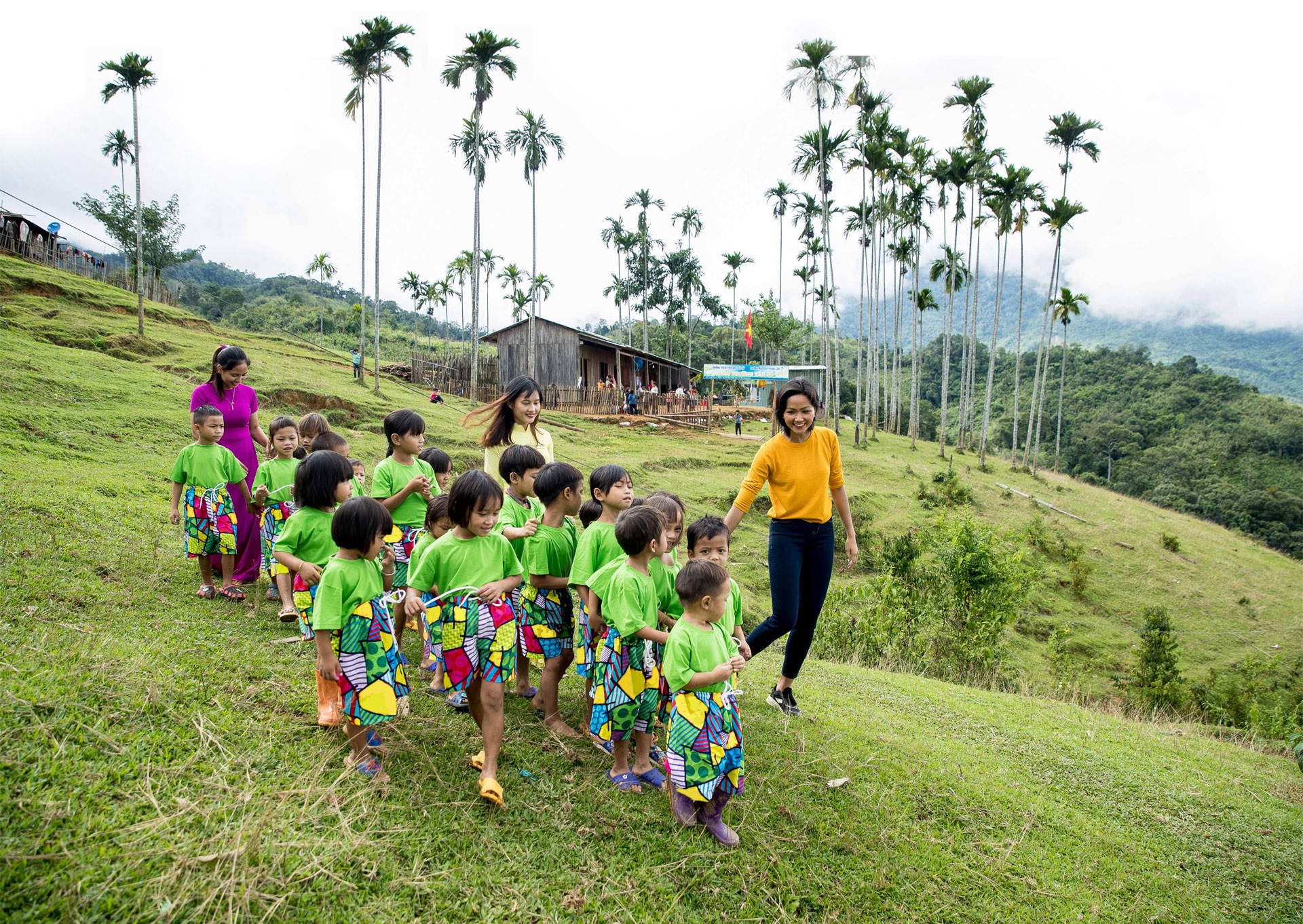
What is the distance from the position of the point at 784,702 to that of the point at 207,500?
4.31 m

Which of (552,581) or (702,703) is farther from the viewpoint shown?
(552,581)

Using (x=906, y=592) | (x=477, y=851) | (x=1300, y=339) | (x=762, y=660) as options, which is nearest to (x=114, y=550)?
(x=477, y=851)

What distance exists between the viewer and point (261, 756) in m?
2.67

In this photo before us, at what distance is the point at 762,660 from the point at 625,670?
3644mm

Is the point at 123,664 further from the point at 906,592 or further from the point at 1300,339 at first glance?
the point at 1300,339

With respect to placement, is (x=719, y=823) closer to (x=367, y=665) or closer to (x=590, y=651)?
(x=590, y=651)

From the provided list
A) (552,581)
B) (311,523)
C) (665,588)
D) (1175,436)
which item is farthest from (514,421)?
(1175,436)

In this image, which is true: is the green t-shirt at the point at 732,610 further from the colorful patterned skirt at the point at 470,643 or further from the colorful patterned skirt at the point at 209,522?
the colorful patterned skirt at the point at 209,522

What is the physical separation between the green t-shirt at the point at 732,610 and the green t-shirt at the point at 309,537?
209 centimetres

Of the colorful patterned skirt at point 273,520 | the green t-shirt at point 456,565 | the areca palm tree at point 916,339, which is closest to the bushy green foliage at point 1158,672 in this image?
the green t-shirt at point 456,565

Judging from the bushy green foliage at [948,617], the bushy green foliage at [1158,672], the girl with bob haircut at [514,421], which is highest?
the girl with bob haircut at [514,421]

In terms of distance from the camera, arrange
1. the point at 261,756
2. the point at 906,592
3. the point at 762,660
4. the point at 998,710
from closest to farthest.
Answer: the point at 261,756, the point at 998,710, the point at 762,660, the point at 906,592

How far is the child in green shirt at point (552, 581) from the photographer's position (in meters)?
3.40

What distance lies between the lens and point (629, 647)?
307 centimetres
